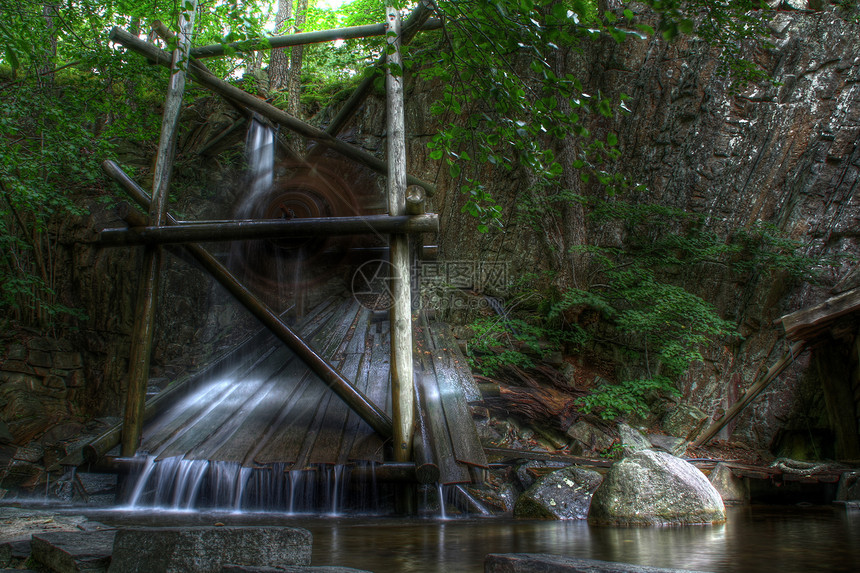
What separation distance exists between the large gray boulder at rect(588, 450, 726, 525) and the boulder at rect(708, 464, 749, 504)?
54.4 inches

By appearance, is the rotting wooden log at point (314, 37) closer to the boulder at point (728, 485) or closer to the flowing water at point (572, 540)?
the flowing water at point (572, 540)

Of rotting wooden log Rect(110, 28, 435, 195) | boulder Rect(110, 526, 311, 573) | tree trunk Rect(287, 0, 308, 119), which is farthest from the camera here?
tree trunk Rect(287, 0, 308, 119)

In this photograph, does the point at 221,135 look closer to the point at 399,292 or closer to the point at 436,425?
the point at 399,292

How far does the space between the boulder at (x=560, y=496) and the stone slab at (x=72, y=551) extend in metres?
2.88

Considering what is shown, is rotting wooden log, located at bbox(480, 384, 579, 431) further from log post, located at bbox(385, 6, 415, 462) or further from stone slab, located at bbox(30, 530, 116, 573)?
stone slab, located at bbox(30, 530, 116, 573)

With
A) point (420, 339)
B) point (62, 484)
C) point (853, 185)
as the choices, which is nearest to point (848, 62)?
point (853, 185)

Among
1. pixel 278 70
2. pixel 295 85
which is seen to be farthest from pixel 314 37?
pixel 278 70

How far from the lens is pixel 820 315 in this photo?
15.8 feet

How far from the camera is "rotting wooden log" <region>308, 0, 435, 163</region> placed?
14.1 ft

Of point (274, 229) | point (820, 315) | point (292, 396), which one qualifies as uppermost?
point (274, 229)

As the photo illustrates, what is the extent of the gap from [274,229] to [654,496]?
3.64 m

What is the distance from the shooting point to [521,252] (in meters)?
8.59

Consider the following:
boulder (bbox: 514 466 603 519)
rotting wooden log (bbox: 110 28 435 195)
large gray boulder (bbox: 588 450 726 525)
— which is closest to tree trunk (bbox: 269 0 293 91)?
rotting wooden log (bbox: 110 28 435 195)

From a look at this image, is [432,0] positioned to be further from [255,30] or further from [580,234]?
[580,234]
